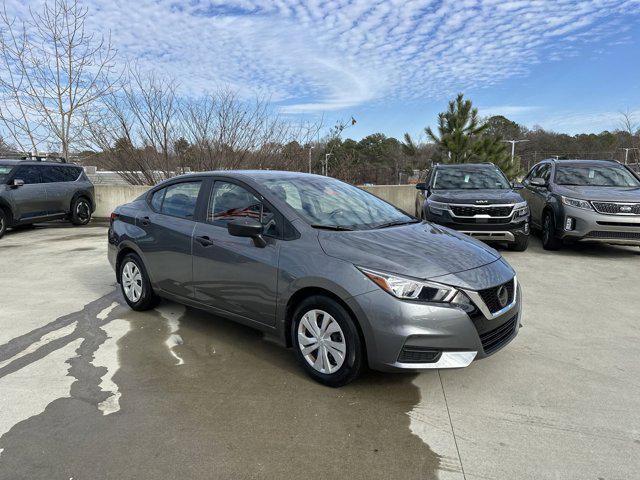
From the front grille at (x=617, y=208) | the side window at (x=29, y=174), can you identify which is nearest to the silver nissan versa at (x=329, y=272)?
the front grille at (x=617, y=208)

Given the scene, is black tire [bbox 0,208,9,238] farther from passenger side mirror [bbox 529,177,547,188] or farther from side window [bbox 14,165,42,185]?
passenger side mirror [bbox 529,177,547,188]

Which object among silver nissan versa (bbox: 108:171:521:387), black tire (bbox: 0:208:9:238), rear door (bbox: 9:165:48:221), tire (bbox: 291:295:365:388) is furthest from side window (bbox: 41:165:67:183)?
tire (bbox: 291:295:365:388)

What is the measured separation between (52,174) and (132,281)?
8.26m

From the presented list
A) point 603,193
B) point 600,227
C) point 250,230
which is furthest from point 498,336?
point 603,193

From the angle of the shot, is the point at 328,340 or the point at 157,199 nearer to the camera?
the point at 328,340

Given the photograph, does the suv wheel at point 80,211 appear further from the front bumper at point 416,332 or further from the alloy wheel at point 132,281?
the front bumper at point 416,332

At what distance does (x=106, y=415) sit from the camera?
2895 millimetres

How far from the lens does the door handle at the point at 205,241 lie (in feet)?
13.0

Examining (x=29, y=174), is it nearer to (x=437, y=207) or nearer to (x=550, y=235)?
(x=437, y=207)

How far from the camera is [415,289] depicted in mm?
2896

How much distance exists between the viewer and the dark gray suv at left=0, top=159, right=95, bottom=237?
Answer: 10.3 metres

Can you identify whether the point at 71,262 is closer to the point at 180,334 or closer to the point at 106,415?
the point at 180,334

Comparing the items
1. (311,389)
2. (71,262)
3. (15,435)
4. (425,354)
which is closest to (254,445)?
(311,389)

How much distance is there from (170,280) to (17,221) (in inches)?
323
